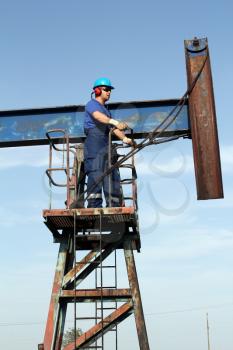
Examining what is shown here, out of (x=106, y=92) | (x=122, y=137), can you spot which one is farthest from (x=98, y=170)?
(x=106, y=92)

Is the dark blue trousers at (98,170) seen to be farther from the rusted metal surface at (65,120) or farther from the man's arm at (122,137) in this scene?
the rusted metal surface at (65,120)

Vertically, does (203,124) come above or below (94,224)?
above

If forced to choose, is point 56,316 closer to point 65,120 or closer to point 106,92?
point 65,120

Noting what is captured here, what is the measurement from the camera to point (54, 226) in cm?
950

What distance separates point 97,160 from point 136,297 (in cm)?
247

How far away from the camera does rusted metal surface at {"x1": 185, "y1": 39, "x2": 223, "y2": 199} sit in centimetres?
878

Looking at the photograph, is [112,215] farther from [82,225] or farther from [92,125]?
[92,125]

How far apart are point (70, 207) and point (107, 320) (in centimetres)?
207

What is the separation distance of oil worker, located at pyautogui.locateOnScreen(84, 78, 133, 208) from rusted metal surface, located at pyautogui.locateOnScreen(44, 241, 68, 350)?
1.26 m

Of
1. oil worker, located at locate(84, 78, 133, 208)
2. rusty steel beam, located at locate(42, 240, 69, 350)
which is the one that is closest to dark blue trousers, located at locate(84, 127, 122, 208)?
oil worker, located at locate(84, 78, 133, 208)

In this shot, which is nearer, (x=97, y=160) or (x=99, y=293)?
(x=99, y=293)

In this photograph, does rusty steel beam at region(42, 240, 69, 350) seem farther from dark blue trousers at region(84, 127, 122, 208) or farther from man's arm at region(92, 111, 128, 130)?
man's arm at region(92, 111, 128, 130)

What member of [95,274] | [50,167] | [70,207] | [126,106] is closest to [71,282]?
[95,274]

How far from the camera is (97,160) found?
9.38 metres
